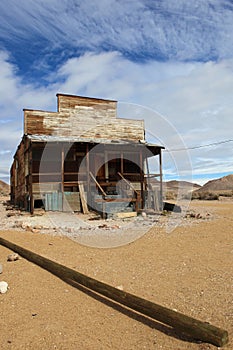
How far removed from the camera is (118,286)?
511cm

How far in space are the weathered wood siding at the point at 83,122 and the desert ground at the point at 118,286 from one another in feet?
37.2

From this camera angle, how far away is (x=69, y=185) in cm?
1611

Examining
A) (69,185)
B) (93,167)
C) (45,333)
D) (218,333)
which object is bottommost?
(45,333)

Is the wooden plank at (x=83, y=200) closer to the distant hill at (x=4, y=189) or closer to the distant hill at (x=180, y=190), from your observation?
the distant hill at (x=180, y=190)

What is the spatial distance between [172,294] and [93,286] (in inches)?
51.1

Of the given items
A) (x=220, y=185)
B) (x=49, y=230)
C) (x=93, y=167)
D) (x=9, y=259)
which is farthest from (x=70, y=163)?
(x=220, y=185)

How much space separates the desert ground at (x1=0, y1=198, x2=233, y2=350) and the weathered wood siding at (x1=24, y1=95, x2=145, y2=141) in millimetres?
11328

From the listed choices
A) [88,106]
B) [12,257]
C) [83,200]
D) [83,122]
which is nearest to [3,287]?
[12,257]

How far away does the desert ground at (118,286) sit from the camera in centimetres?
362

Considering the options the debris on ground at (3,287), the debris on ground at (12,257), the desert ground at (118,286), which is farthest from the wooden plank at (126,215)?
the debris on ground at (3,287)

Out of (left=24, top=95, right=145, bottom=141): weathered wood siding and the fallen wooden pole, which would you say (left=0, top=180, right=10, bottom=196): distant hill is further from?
the fallen wooden pole

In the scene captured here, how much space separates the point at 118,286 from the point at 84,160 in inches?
541

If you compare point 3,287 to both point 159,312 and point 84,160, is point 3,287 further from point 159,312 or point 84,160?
point 84,160

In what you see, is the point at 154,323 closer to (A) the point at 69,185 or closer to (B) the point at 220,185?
(A) the point at 69,185
